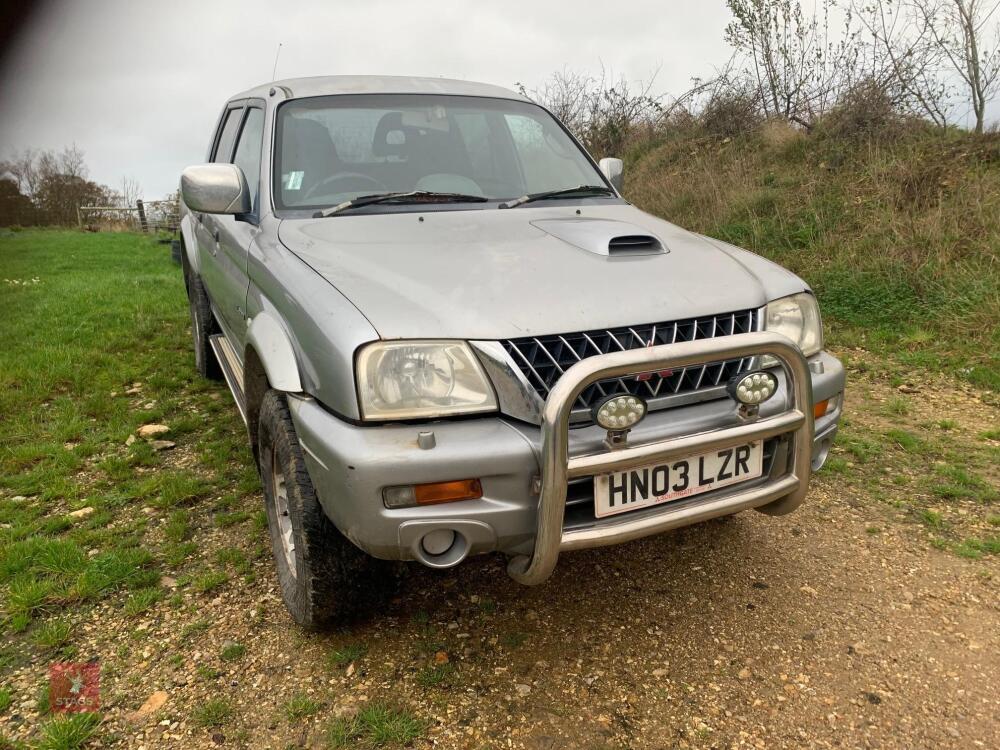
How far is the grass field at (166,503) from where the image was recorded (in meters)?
2.17

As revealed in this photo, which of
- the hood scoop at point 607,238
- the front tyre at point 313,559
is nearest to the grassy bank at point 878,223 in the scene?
the hood scoop at point 607,238

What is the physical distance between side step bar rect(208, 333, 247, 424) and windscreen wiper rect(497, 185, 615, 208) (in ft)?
4.44

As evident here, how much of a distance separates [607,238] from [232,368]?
201 centimetres

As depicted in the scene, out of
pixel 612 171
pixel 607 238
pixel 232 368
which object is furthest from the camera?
pixel 612 171

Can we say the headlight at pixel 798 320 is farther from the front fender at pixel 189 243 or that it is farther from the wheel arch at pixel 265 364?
the front fender at pixel 189 243

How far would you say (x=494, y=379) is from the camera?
1.89 meters

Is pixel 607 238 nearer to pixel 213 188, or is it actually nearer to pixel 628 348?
pixel 628 348

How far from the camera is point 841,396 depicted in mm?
2479

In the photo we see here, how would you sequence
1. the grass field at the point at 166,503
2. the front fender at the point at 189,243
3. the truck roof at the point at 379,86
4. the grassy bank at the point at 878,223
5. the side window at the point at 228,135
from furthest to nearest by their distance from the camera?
the grassy bank at the point at 878,223 < the front fender at the point at 189,243 < the side window at the point at 228,135 < the truck roof at the point at 379,86 < the grass field at the point at 166,503

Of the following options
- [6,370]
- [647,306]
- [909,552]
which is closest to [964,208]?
[909,552]

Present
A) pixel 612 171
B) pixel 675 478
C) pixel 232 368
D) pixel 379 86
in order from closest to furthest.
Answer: pixel 675 478
pixel 379 86
pixel 232 368
pixel 612 171

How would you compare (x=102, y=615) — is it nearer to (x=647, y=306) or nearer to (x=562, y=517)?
(x=562, y=517)

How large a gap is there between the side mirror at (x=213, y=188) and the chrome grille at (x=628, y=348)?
1520 mm

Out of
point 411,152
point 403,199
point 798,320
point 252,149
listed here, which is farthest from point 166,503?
point 798,320
